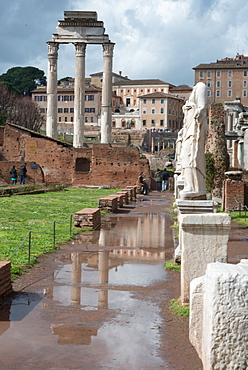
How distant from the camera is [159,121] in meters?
116

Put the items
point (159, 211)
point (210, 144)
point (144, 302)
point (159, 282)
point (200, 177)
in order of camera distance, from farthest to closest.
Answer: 1. point (210, 144)
2. point (159, 211)
3. point (200, 177)
4. point (159, 282)
5. point (144, 302)

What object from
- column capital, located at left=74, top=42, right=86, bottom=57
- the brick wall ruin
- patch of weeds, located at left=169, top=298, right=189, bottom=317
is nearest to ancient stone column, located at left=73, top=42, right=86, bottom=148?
column capital, located at left=74, top=42, right=86, bottom=57

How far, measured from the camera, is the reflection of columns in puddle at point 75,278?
671cm

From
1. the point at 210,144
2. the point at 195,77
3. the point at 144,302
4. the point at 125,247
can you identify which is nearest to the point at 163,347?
the point at 144,302

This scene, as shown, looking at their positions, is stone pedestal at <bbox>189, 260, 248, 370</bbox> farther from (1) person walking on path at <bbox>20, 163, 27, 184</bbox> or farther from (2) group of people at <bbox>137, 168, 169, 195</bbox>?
(1) person walking on path at <bbox>20, 163, 27, 184</bbox>

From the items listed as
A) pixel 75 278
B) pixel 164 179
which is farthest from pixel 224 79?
pixel 75 278

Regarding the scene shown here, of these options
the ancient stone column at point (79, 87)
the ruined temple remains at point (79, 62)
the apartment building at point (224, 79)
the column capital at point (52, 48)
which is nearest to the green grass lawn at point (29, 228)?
the ancient stone column at point (79, 87)

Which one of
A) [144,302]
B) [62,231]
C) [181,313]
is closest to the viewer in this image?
[181,313]

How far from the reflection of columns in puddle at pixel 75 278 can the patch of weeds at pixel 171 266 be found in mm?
1319

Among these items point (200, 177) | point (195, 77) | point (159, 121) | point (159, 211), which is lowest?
point (159, 211)

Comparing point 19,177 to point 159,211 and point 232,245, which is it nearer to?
point 159,211

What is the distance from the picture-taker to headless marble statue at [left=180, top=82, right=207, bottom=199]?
9289 mm

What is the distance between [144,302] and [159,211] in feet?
43.4

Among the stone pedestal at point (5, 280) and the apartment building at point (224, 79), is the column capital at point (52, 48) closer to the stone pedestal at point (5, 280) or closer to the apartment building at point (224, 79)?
the stone pedestal at point (5, 280)
